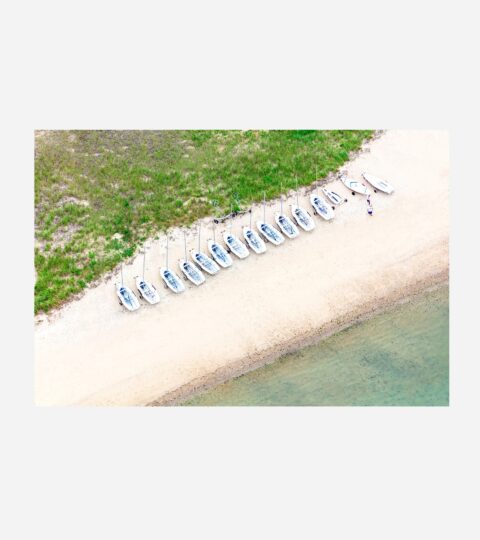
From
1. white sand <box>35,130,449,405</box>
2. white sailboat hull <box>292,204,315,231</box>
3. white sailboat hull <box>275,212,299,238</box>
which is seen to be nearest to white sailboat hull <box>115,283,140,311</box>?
white sand <box>35,130,449,405</box>

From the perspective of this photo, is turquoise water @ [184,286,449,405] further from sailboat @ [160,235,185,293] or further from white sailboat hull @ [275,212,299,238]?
white sailboat hull @ [275,212,299,238]

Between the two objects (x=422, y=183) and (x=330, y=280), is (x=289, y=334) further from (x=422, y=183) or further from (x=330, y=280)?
(x=422, y=183)

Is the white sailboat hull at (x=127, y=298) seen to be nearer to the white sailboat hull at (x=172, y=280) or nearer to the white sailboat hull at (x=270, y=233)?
the white sailboat hull at (x=172, y=280)

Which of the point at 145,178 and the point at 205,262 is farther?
the point at 145,178

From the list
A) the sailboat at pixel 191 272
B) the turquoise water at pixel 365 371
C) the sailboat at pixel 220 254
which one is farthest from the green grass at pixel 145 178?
the turquoise water at pixel 365 371

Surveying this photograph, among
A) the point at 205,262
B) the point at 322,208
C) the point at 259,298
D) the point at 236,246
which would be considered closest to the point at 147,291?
the point at 205,262

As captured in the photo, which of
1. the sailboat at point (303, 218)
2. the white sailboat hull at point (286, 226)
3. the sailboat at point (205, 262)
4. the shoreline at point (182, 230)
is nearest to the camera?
the shoreline at point (182, 230)

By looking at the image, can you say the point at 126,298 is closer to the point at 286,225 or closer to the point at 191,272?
the point at 191,272
